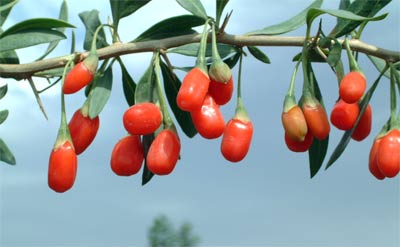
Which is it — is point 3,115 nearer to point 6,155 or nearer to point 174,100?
point 6,155

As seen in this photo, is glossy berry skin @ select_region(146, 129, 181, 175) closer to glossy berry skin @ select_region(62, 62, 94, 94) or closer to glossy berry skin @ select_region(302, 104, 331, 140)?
glossy berry skin @ select_region(62, 62, 94, 94)

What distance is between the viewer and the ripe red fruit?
2322 mm

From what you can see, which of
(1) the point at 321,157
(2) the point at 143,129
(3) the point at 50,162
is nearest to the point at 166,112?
(2) the point at 143,129

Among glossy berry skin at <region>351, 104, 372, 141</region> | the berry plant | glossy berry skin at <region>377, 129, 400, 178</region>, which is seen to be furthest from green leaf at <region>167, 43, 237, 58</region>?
glossy berry skin at <region>377, 129, 400, 178</region>

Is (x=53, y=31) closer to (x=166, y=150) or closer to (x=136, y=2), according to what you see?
(x=136, y=2)

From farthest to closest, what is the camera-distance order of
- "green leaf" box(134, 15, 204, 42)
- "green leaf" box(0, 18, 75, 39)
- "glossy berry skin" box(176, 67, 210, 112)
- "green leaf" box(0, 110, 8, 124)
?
"green leaf" box(0, 110, 8, 124)
"green leaf" box(134, 15, 204, 42)
"green leaf" box(0, 18, 75, 39)
"glossy berry skin" box(176, 67, 210, 112)

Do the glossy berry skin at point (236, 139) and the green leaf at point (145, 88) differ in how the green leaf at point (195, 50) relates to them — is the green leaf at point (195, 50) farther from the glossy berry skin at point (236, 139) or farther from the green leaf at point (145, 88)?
the glossy berry skin at point (236, 139)

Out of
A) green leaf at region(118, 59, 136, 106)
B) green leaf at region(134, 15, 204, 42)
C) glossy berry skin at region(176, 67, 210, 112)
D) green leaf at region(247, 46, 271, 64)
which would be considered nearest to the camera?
glossy berry skin at region(176, 67, 210, 112)

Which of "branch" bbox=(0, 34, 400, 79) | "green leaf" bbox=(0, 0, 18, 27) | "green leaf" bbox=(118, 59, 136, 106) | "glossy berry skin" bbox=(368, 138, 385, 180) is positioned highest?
"green leaf" bbox=(0, 0, 18, 27)

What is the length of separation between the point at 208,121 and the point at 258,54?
1.69 feet

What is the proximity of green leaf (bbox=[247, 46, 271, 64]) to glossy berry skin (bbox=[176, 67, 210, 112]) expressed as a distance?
1.47 feet

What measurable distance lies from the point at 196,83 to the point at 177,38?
0.31m

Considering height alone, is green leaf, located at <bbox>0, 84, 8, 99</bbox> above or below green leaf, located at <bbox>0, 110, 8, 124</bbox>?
above

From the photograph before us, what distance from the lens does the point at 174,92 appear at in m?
2.70
